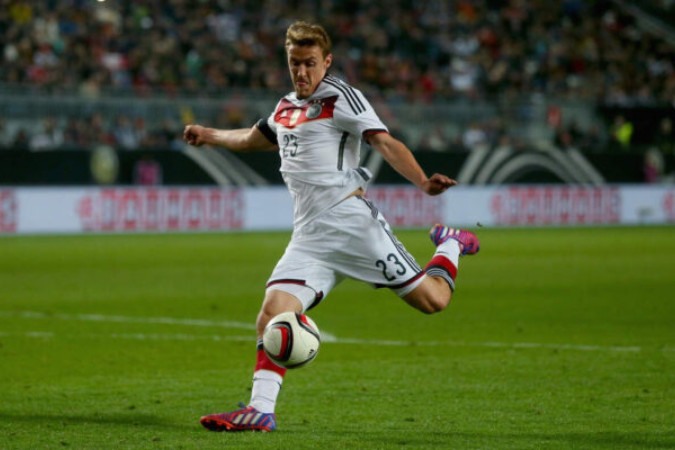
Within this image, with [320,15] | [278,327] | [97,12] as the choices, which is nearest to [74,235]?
[97,12]

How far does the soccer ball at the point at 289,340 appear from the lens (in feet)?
22.4

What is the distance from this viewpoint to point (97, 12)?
103 ft

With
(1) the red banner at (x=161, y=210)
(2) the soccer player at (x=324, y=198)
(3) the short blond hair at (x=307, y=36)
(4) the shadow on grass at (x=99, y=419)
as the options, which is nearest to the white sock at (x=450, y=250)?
(2) the soccer player at (x=324, y=198)

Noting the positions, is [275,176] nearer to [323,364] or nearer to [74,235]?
[74,235]

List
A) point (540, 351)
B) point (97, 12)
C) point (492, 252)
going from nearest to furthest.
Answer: point (540, 351)
point (492, 252)
point (97, 12)

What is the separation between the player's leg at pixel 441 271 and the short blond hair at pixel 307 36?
1.46 metres

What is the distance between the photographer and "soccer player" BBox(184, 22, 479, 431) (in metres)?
7.27

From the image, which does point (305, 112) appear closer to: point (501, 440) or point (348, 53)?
point (501, 440)

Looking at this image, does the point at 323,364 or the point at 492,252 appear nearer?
the point at 323,364

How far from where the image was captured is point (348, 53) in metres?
34.2

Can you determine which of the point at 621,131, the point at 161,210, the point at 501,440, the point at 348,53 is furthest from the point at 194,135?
the point at 621,131

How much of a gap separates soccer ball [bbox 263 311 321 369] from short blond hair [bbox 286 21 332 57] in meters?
1.52

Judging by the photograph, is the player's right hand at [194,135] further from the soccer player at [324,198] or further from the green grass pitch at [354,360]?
the green grass pitch at [354,360]

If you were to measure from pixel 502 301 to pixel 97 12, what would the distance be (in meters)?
18.8
